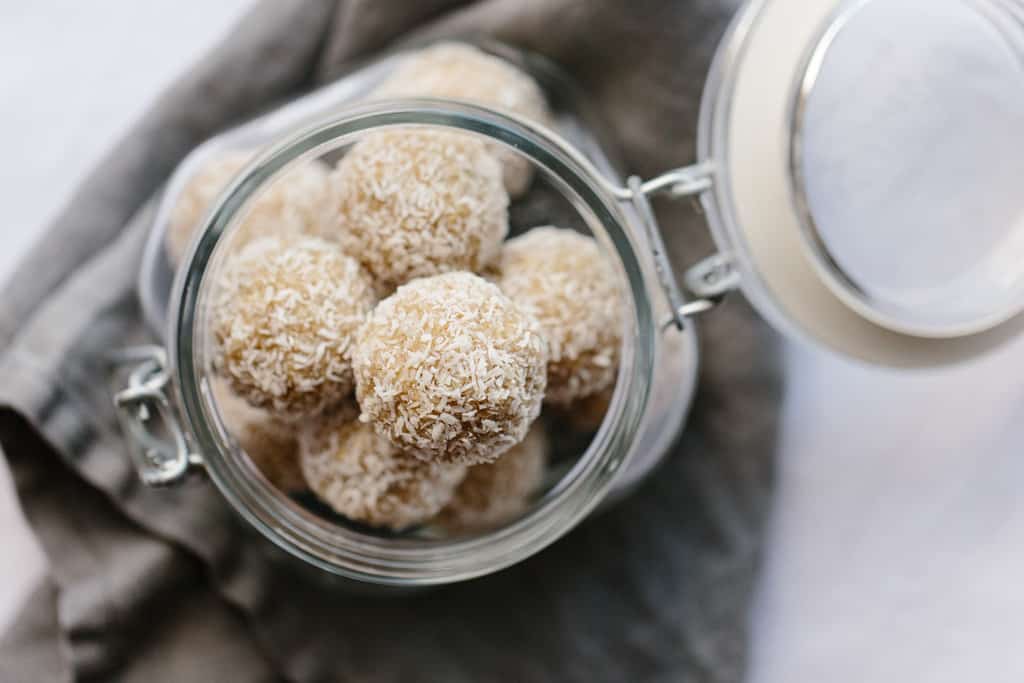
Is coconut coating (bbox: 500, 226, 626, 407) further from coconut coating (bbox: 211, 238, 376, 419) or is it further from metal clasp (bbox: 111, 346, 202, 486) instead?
Answer: metal clasp (bbox: 111, 346, 202, 486)

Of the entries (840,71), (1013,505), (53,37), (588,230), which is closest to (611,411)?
(588,230)

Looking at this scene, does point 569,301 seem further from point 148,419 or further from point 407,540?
point 148,419

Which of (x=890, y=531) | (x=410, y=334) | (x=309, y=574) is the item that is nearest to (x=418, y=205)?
(x=410, y=334)

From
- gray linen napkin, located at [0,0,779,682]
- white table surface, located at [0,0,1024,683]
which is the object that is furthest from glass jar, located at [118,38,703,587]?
white table surface, located at [0,0,1024,683]

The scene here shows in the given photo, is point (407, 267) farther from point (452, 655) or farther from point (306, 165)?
point (452, 655)

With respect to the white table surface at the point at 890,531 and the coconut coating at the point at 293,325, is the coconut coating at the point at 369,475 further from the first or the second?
the white table surface at the point at 890,531
